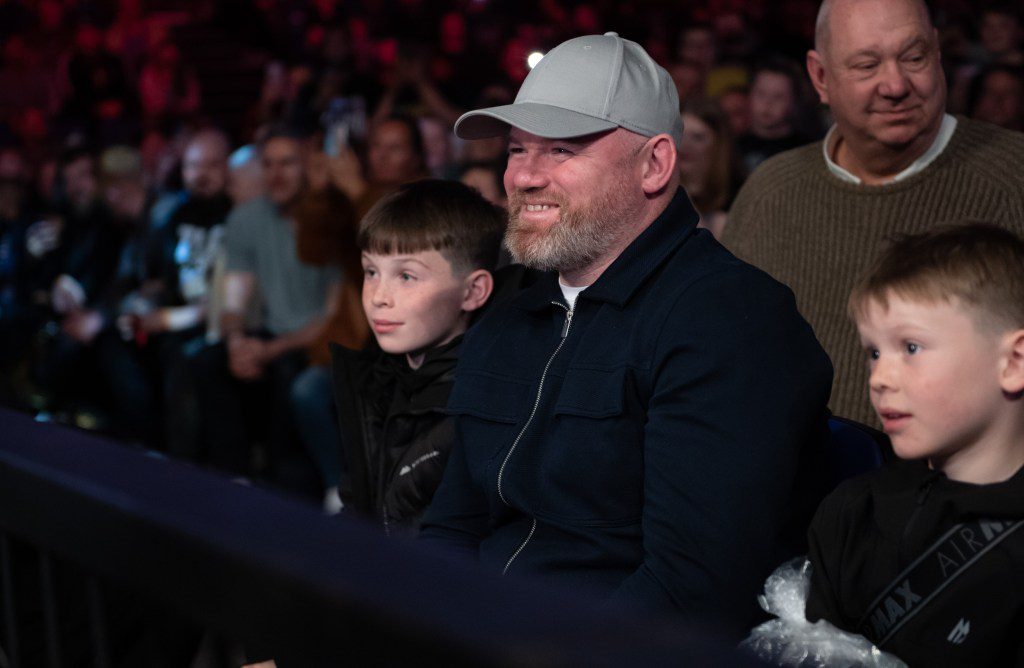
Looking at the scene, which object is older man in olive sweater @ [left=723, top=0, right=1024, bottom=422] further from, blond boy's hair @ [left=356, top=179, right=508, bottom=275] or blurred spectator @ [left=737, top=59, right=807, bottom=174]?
blurred spectator @ [left=737, top=59, right=807, bottom=174]

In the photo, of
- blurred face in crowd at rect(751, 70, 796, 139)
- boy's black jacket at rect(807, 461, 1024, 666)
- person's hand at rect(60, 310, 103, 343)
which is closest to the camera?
boy's black jacket at rect(807, 461, 1024, 666)

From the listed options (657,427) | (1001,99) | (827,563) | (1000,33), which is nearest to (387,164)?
(1001,99)

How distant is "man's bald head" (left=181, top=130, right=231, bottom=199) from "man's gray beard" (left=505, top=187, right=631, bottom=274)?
378cm

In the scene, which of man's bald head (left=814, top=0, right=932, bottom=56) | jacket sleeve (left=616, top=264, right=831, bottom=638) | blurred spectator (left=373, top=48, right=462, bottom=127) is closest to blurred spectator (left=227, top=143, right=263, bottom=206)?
blurred spectator (left=373, top=48, right=462, bottom=127)

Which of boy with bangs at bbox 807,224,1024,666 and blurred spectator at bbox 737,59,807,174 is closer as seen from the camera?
boy with bangs at bbox 807,224,1024,666

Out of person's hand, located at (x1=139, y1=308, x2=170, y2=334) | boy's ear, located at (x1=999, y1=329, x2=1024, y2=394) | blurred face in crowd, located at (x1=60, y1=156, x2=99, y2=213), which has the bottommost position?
person's hand, located at (x1=139, y1=308, x2=170, y2=334)

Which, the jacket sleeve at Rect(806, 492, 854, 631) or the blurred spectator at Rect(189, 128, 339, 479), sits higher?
the jacket sleeve at Rect(806, 492, 854, 631)

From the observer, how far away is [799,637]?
5.45 feet

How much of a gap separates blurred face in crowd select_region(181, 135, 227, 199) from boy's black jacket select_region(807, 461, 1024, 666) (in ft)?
14.3

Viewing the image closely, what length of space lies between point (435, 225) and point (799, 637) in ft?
4.17

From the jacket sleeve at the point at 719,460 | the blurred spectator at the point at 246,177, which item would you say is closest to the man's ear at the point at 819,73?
the jacket sleeve at the point at 719,460

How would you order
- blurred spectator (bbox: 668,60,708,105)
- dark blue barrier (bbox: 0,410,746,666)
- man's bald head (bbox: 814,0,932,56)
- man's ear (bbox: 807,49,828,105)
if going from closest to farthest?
dark blue barrier (bbox: 0,410,746,666) < man's bald head (bbox: 814,0,932,56) < man's ear (bbox: 807,49,828,105) < blurred spectator (bbox: 668,60,708,105)

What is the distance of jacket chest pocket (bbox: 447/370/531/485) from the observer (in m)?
2.04

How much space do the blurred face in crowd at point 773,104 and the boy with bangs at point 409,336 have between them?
100 inches
